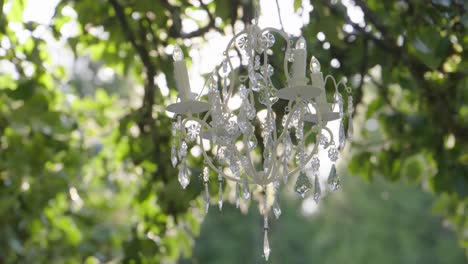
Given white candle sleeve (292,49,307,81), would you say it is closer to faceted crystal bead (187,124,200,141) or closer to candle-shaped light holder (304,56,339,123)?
candle-shaped light holder (304,56,339,123)

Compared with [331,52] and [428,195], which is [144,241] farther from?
[428,195]

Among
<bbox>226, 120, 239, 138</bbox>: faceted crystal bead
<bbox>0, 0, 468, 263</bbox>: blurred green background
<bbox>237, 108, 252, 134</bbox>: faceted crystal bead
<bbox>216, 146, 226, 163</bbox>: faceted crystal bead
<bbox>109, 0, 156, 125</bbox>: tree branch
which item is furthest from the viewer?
<bbox>109, 0, 156, 125</bbox>: tree branch

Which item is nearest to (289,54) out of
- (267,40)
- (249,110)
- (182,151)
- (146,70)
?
(267,40)

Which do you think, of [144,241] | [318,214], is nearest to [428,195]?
[318,214]

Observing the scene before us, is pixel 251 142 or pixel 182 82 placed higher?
pixel 182 82

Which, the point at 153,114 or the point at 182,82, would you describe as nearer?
the point at 182,82

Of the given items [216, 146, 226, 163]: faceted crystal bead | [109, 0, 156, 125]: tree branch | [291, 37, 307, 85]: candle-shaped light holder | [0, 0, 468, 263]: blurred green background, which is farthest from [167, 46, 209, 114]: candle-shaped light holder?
[109, 0, 156, 125]: tree branch

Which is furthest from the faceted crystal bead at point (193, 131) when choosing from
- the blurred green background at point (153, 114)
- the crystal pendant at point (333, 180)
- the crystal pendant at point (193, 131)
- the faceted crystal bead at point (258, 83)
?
the blurred green background at point (153, 114)

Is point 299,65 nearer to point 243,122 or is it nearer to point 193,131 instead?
point 243,122
